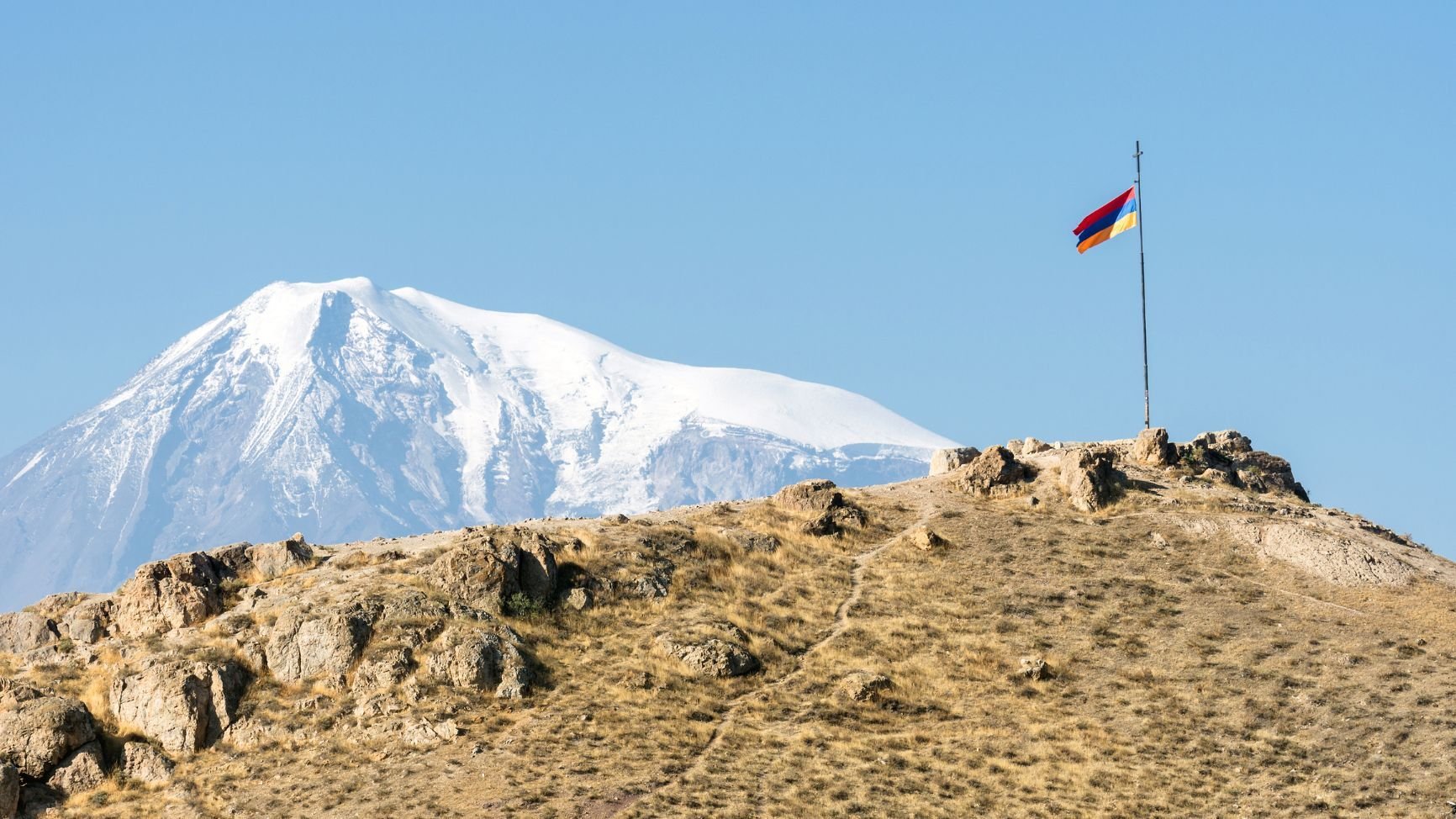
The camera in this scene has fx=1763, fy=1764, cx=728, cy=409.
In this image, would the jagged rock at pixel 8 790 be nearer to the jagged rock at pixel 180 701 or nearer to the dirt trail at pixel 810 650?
the jagged rock at pixel 180 701

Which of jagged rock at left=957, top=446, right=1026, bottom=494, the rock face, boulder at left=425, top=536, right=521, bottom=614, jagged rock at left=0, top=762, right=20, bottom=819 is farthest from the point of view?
jagged rock at left=957, top=446, right=1026, bottom=494

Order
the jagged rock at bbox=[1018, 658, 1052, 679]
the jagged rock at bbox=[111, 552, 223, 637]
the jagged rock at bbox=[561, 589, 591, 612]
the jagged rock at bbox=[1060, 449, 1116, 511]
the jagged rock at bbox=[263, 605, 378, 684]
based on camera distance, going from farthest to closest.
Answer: the jagged rock at bbox=[1060, 449, 1116, 511]
the jagged rock at bbox=[561, 589, 591, 612]
the jagged rock at bbox=[111, 552, 223, 637]
the jagged rock at bbox=[1018, 658, 1052, 679]
the jagged rock at bbox=[263, 605, 378, 684]

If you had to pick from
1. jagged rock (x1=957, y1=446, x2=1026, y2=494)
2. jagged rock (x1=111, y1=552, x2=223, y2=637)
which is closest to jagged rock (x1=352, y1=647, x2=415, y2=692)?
jagged rock (x1=111, y1=552, x2=223, y2=637)

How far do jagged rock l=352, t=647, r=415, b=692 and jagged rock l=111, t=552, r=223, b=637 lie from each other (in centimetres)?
759

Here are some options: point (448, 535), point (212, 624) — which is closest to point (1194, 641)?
point (448, 535)

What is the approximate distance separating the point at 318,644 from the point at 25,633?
11.7m

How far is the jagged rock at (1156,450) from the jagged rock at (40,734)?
152 feet

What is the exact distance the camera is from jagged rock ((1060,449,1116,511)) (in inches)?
2928

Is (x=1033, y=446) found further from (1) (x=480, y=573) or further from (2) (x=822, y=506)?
(1) (x=480, y=573)

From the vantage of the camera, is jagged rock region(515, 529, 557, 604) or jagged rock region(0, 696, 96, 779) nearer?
jagged rock region(0, 696, 96, 779)

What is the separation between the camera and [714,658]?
5988 centimetres

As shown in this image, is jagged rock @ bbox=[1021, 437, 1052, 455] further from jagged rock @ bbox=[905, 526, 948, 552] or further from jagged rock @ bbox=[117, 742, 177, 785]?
jagged rock @ bbox=[117, 742, 177, 785]

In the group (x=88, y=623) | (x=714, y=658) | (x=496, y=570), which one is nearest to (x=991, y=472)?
(x=714, y=658)

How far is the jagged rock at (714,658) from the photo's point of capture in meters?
59.7
